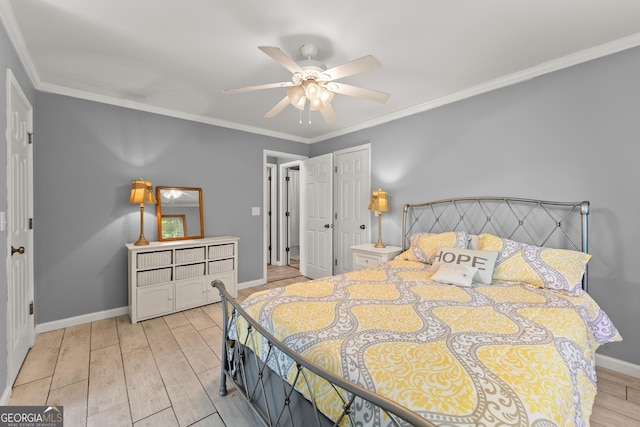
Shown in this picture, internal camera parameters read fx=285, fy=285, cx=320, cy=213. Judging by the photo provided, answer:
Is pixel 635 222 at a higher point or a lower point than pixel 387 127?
lower

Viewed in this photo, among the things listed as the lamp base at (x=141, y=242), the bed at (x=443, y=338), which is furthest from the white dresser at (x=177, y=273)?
the bed at (x=443, y=338)

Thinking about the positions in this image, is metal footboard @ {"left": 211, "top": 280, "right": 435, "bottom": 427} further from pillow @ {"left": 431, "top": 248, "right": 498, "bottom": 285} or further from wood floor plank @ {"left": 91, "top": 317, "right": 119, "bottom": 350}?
pillow @ {"left": 431, "top": 248, "right": 498, "bottom": 285}

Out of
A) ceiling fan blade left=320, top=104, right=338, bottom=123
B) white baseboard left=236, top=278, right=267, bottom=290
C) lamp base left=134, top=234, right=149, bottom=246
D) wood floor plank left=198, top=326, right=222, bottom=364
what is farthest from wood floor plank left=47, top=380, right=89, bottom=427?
ceiling fan blade left=320, top=104, right=338, bottom=123

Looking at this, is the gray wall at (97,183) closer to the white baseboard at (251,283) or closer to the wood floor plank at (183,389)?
the white baseboard at (251,283)

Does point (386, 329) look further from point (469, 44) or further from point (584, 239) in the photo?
point (469, 44)

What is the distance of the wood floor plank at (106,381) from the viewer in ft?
6.16

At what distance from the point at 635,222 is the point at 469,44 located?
6.00ft

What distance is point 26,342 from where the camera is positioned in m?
2.46

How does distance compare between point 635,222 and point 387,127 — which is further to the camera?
point 387,127

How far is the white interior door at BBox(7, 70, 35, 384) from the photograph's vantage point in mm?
1988

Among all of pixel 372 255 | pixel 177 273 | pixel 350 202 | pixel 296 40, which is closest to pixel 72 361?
pixel 177 273

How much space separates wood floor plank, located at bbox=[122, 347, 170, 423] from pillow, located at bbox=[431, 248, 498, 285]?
2307 millimetres

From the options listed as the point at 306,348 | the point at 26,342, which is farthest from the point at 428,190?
the point at 26,342

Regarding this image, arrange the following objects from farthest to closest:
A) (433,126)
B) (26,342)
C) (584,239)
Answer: (433,126) → (26,342) → (584,239)
